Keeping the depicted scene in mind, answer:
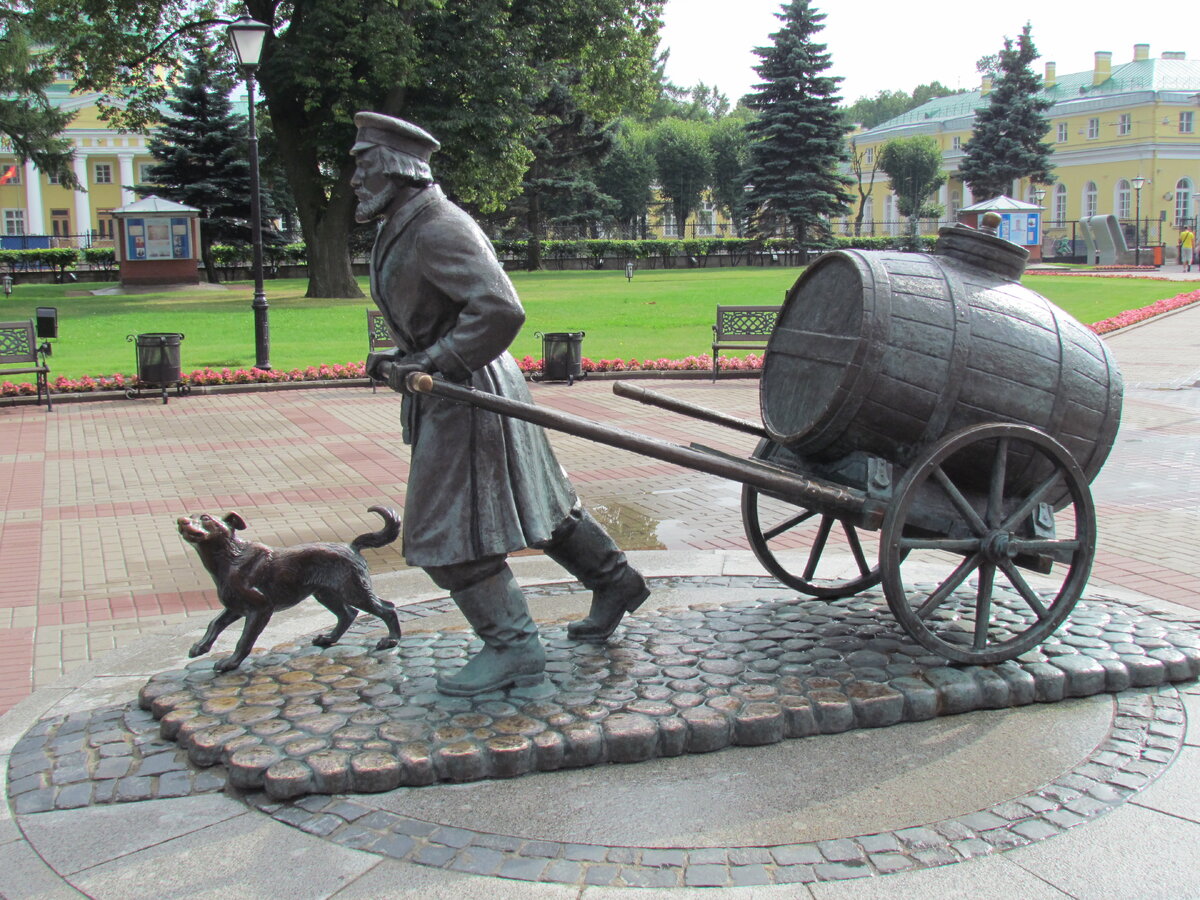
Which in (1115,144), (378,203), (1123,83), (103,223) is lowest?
(378,203)

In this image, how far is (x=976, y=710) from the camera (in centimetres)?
419

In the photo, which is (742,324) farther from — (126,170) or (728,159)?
(126,170)

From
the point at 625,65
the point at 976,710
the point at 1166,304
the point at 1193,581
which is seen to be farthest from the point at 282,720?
the point at 625,65

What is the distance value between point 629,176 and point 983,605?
208 feet

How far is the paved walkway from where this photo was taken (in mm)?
3154

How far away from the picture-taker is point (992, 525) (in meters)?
4.28

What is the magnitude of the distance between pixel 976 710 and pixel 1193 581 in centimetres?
267

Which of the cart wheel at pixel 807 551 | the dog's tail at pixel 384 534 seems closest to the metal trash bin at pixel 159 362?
the cart wheel at pixel 807 551

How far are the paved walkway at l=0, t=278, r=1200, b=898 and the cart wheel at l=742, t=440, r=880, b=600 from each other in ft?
1.17

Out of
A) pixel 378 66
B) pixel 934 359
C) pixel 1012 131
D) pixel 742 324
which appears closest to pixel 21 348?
pixel 742 324

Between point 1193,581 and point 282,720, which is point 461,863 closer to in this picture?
point 282,720

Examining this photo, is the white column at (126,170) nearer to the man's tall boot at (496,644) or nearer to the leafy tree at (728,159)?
the leafy tree at (728,159)

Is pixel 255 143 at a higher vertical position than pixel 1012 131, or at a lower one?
lower

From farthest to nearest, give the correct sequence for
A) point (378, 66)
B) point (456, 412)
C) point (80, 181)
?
point (80, 181)
point (378, 66)
point (456, 412)
